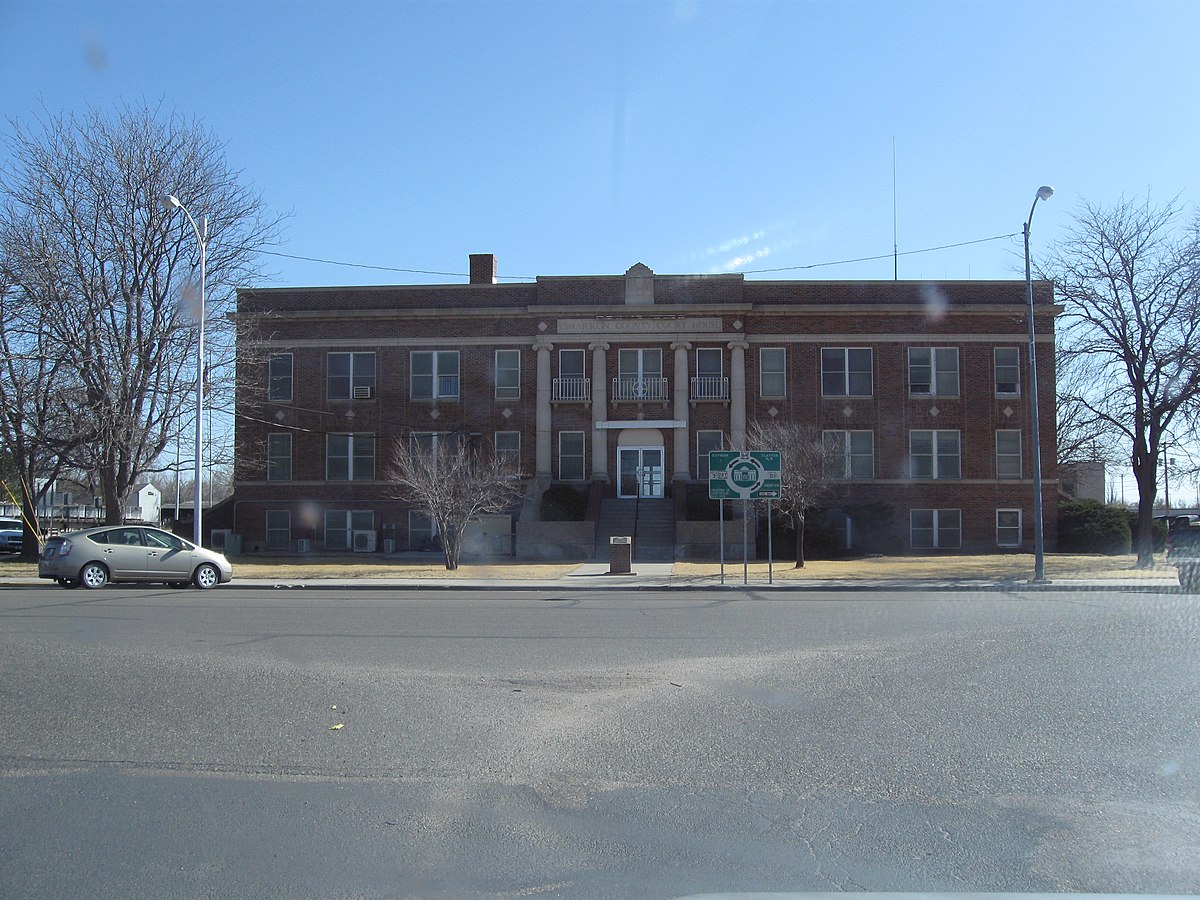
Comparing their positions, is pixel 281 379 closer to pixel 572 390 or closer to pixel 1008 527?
pixel 572 390

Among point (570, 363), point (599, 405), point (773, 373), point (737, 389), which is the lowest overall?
point (599, 405)

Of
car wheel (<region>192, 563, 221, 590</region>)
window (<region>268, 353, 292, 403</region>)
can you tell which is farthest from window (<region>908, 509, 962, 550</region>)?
car wheel (<region>192, 563, 221, 590</region>)

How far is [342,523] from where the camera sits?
3931 centimetres

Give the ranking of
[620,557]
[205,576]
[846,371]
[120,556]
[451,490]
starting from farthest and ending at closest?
[846,371]
[451,490]
[620,557]
[205,576]
[120,556]

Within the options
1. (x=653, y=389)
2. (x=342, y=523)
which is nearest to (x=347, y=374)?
(x=342, y=523)

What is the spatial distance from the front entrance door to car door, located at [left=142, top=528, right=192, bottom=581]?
19.6m

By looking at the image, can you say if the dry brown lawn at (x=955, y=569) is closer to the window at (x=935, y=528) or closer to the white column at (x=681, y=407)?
the window at (x=935, y=528)

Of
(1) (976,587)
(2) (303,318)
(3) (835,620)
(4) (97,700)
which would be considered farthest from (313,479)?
(4) (97,700)

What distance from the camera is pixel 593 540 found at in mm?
33062

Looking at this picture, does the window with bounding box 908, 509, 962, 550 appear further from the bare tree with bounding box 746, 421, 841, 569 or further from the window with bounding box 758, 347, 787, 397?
the bare tree with bounding box 746, 421, 841, 569

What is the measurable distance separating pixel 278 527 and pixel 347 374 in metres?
6.90

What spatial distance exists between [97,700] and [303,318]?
3269 centimetres

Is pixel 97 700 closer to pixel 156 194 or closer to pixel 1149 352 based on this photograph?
pixel 156 194

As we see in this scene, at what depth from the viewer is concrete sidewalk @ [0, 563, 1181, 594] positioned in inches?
866
